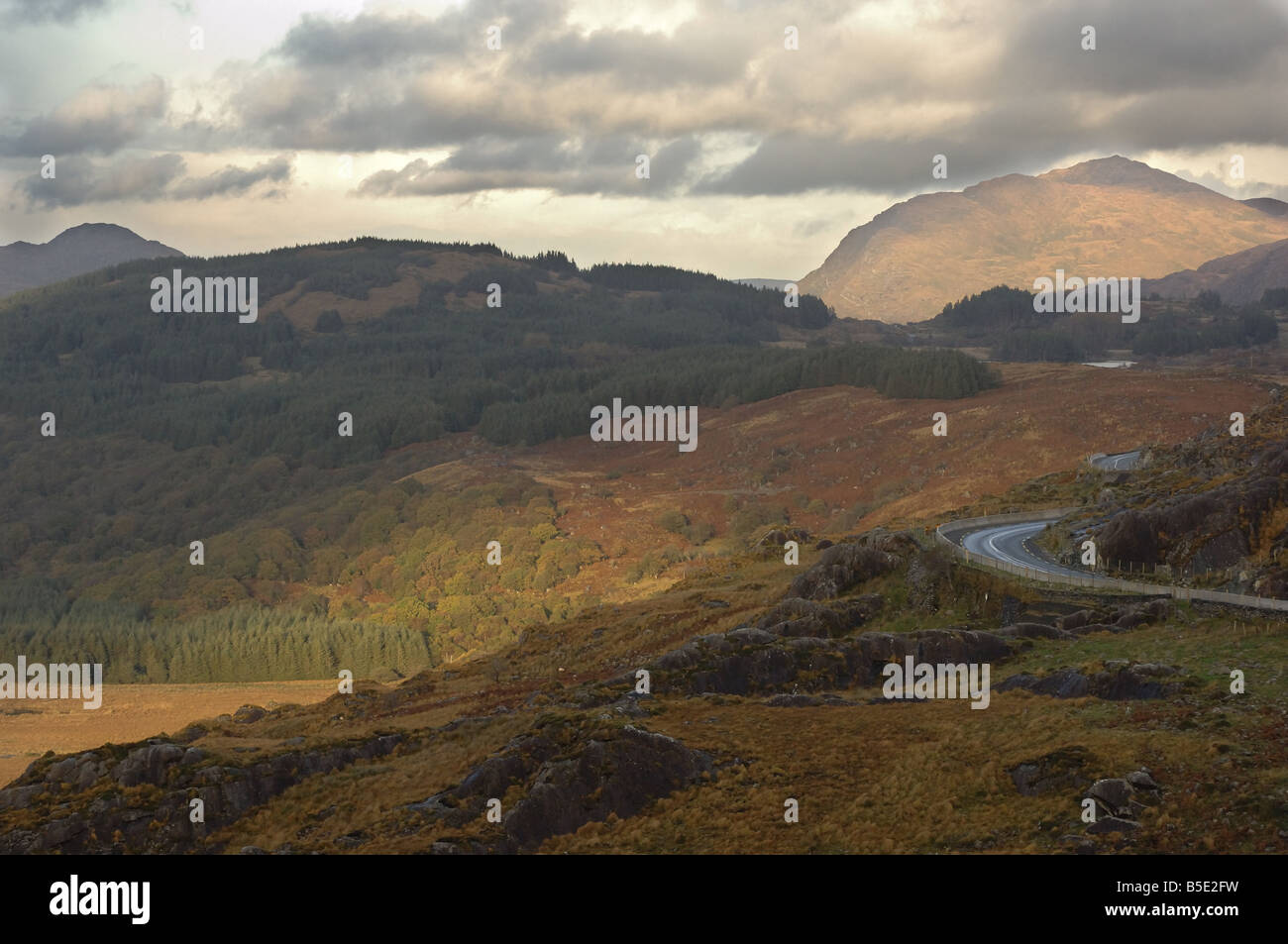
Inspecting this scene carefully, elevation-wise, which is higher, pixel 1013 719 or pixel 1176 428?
pixel 1176 428

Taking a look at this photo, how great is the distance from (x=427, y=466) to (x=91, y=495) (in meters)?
60.9

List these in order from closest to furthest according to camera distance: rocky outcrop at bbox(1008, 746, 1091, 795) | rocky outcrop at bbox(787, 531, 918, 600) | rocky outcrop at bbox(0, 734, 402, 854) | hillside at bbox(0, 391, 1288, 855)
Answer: hillside at bbox(0, 391, 1288, 855), rocky outcrop at bbox(1008, 746, 1091, 795), rocky outcrop at bbox(0, 734, 402, 854), rocky outcrop at bbox(787, 531, 918, 600)

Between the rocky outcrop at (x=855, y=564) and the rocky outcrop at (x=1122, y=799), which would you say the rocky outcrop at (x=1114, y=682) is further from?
the rocky outcrop at (x=855, y=564)

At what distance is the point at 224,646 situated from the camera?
118938 mm

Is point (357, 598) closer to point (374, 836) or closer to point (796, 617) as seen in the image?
point (796, 617)

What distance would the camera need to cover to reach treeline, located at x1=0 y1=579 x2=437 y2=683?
113812mm

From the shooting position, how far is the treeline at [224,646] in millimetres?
113812

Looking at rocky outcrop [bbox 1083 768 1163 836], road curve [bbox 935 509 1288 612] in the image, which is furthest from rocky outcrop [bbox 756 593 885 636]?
rocky outcrop [bbox 1083 768 1163 836]

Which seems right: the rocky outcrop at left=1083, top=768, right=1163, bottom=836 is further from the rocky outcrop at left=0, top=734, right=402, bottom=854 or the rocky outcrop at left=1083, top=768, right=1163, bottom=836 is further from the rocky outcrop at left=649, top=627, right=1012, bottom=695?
the rocky outcrop at left=0, top=734, right=402, bottom=854

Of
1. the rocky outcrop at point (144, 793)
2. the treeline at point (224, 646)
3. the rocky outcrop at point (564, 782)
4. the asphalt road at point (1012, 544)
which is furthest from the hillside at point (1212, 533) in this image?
the treeline at point (224, 646)

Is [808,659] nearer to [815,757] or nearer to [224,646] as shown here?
[815,757]

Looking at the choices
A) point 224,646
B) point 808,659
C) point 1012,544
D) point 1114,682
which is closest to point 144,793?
point 808,659

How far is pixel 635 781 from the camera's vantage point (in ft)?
96.3
